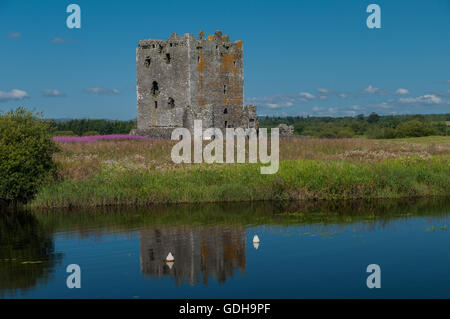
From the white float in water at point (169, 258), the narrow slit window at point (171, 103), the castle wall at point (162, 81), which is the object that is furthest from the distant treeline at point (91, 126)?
the white float in water at point (169, 258)

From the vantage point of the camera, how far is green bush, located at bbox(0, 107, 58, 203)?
80.0 feet

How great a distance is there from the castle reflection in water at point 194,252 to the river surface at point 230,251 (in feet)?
0.09

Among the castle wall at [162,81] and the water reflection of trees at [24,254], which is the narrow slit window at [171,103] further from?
the water reflection of trees at [24,254]

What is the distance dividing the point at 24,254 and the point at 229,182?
11.4 metres

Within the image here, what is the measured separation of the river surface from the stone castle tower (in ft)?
78.2

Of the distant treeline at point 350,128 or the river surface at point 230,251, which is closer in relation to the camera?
the river surface at point 230,251

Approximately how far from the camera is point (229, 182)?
26094 mm

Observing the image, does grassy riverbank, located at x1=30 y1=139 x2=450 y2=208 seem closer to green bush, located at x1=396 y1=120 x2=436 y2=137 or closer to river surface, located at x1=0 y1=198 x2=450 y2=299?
river surface, located at x1=0 y1=198 x2=450 y2=299

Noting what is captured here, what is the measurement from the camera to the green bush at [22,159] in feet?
80.0

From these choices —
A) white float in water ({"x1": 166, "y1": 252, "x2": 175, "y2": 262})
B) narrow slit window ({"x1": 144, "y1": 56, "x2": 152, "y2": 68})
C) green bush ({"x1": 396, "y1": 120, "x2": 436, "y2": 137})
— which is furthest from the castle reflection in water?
green bush ({"x1": 396, "y1": 120, "x2": 436, "y2": 137})

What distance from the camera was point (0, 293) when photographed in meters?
12.8

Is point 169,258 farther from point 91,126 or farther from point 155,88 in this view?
point 91,126
